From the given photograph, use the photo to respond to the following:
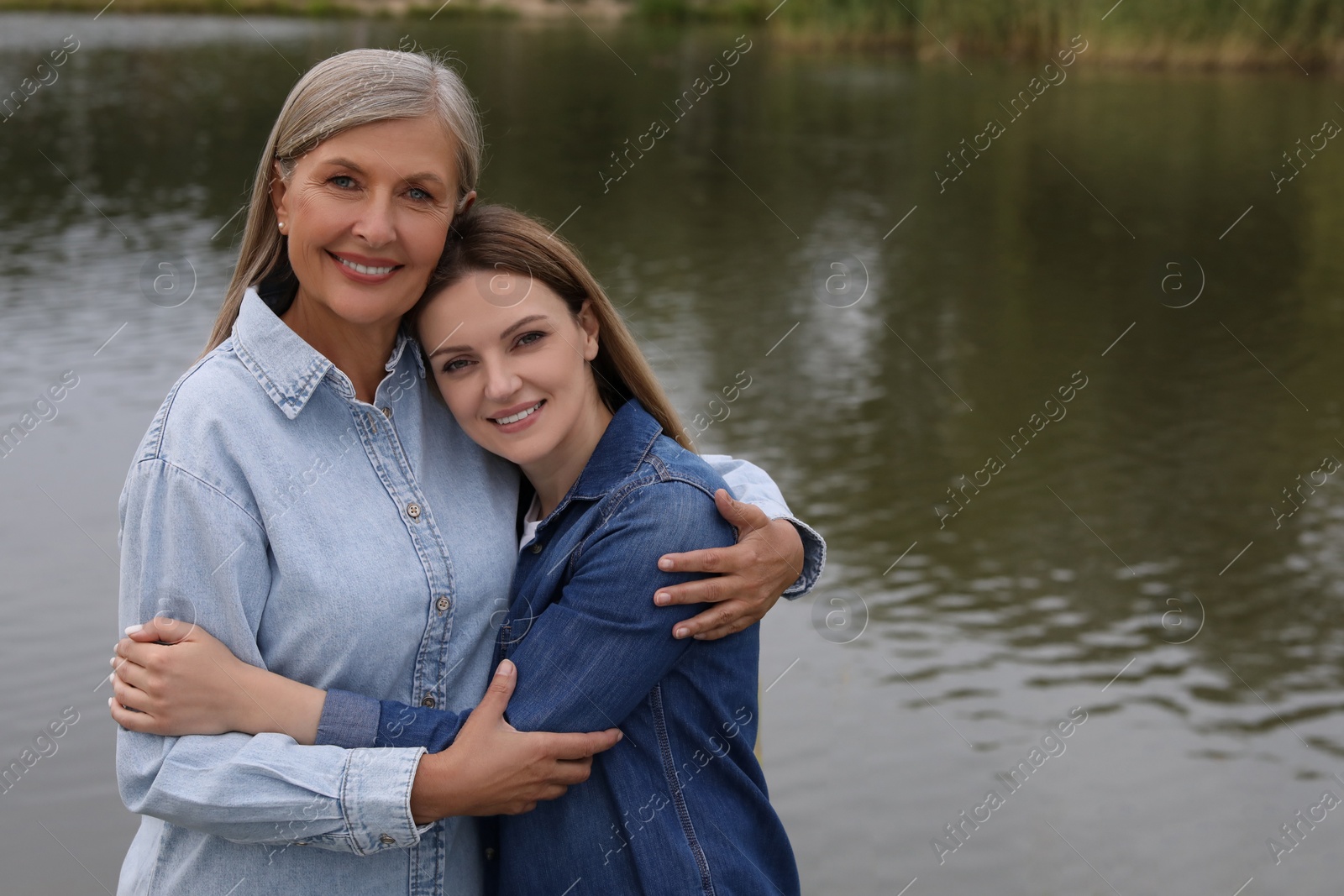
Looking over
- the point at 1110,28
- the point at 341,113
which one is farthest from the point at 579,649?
the point at 1110,28

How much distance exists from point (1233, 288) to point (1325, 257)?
1637 mm

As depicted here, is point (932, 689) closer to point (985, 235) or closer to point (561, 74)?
point (985, 235)

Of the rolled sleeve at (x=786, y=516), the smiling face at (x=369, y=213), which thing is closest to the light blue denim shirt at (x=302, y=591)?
the smiling face at (x=369, y=213)

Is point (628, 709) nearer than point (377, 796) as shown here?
No

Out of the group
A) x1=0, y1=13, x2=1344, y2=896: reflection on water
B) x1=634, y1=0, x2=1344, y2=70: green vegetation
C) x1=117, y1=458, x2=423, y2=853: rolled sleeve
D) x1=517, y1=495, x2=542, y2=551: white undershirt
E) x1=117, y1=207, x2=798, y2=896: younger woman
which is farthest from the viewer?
x1=634, y1=0, x2=1344, y2=70: green vegetation

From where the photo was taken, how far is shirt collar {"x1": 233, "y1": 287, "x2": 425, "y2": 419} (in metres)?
1.91

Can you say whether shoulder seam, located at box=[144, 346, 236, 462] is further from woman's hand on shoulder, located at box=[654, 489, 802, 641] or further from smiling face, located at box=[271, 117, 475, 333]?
woman's hand on shoulder, located at box=[654, 489, 802, 641]

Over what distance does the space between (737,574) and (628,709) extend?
0.27 metres

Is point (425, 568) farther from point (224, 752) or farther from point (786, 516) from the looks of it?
point (786, 516)

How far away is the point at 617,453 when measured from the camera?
6.88 feet

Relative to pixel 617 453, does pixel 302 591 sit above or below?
below

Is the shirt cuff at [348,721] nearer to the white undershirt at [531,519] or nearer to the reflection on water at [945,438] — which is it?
the white undershirt at [531,519]

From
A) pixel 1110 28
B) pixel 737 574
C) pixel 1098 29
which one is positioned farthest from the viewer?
pixel 1098 29

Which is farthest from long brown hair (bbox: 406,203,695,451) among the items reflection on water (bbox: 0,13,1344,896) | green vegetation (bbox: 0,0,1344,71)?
green vegetation (bbox: 0,0,1344,71)
